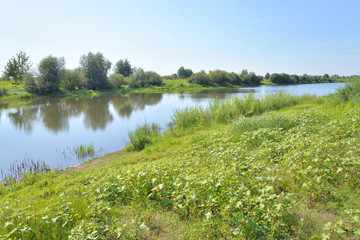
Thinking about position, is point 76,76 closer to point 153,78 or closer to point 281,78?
point 153,78

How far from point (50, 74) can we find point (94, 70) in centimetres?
913

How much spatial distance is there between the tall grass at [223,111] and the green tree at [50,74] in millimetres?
35223

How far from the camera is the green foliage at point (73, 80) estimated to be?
1662 inches

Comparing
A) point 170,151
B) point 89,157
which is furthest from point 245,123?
point 89,157

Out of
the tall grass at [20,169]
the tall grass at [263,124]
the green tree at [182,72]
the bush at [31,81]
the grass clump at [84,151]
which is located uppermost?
the green tree at [182,72]

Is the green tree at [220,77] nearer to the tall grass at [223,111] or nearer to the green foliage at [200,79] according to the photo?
the green foliage at [200,79]

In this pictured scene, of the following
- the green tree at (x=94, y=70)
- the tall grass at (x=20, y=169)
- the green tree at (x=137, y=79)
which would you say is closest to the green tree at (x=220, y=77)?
the green tree at (x=137, y=79)

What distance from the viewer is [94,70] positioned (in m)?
45.1

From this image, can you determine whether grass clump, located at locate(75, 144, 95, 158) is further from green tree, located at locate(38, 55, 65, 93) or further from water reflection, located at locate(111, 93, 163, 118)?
green tree, located at locate(38, 55, 65, 93)

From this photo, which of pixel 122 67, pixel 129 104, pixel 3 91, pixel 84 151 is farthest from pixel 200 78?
pixel 84 151

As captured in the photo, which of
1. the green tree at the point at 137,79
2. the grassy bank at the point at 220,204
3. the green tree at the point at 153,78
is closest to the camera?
the grassy bank at the point at 220,204

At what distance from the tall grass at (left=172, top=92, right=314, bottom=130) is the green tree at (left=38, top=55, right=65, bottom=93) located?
3522 centimetres

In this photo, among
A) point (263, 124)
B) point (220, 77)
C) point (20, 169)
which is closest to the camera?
point (263, 124)

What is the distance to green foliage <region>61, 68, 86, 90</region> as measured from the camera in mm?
42219
